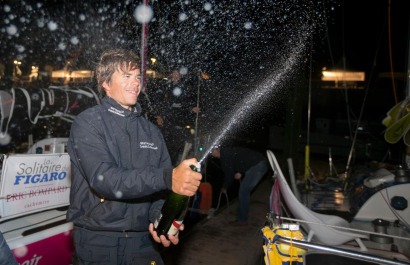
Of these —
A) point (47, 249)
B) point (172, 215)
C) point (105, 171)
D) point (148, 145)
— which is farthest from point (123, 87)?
point (47, 249)

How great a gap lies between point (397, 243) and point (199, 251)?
2.83 metres

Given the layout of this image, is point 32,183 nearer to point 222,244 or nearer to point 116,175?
point 116,175

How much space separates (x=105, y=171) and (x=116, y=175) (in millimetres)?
80

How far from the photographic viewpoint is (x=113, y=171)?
1996 millimetres

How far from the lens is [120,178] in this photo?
196cm

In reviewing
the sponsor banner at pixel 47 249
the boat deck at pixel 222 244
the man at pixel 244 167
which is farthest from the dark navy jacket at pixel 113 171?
the man at pixel 244 167

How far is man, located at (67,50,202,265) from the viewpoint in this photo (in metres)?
1.98

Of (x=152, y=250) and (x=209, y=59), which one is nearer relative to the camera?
(x=152, y=250)

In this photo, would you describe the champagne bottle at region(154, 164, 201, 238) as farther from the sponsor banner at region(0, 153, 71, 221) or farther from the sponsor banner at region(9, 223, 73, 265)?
the sponsor banner at region(0, 153, 71, 221)

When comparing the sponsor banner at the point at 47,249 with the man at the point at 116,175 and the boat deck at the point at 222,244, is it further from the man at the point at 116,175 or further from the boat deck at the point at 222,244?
the boat deck at the point at 222,244

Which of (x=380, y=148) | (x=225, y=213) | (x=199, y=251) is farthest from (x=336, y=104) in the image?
(x=199, y=251)

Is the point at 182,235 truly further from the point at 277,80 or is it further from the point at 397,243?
the point at 277,80

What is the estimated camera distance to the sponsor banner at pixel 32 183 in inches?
129

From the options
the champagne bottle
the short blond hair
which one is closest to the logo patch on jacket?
the champagne bottle
